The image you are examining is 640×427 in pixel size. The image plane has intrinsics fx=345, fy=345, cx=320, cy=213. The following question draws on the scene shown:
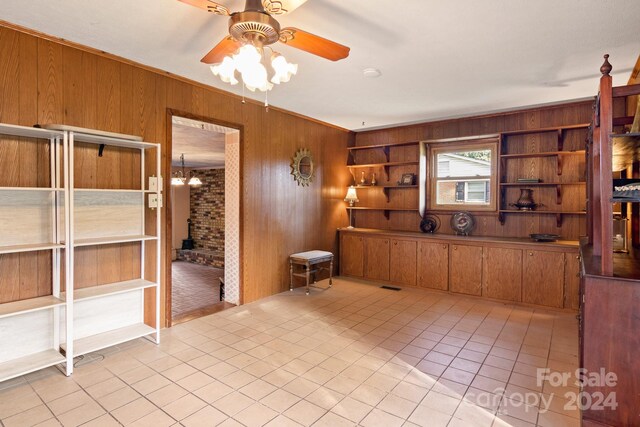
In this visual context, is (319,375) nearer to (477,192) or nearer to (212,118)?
(212,118)

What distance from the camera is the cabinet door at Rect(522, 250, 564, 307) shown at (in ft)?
13.1

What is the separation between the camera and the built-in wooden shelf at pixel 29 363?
230 centimetres

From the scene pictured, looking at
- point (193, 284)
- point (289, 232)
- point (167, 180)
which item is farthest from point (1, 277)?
point (193, 284)

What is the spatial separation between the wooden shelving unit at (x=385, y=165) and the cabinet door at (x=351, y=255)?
0.58m

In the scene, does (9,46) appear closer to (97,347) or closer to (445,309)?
(97,347)

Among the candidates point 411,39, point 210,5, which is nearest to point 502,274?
point 411,39

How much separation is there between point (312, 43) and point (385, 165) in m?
3.89

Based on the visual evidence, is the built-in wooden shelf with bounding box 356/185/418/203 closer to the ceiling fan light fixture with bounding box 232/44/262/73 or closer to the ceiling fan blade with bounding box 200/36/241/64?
the ceiling fan blade with bounding box 200/36/241/64

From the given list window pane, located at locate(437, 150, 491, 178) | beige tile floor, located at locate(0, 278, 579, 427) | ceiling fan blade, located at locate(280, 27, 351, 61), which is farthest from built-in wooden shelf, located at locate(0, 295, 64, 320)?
window pane, located at locate(437, 150, 491, 178)

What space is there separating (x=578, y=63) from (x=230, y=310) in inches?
167

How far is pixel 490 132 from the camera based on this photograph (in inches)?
188

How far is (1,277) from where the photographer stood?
2479 millimetres

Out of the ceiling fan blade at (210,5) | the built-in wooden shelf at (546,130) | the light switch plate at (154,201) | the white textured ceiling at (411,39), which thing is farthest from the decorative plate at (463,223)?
the ceiling fan blade at (210,5)

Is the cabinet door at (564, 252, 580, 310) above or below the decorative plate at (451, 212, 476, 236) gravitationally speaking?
below
